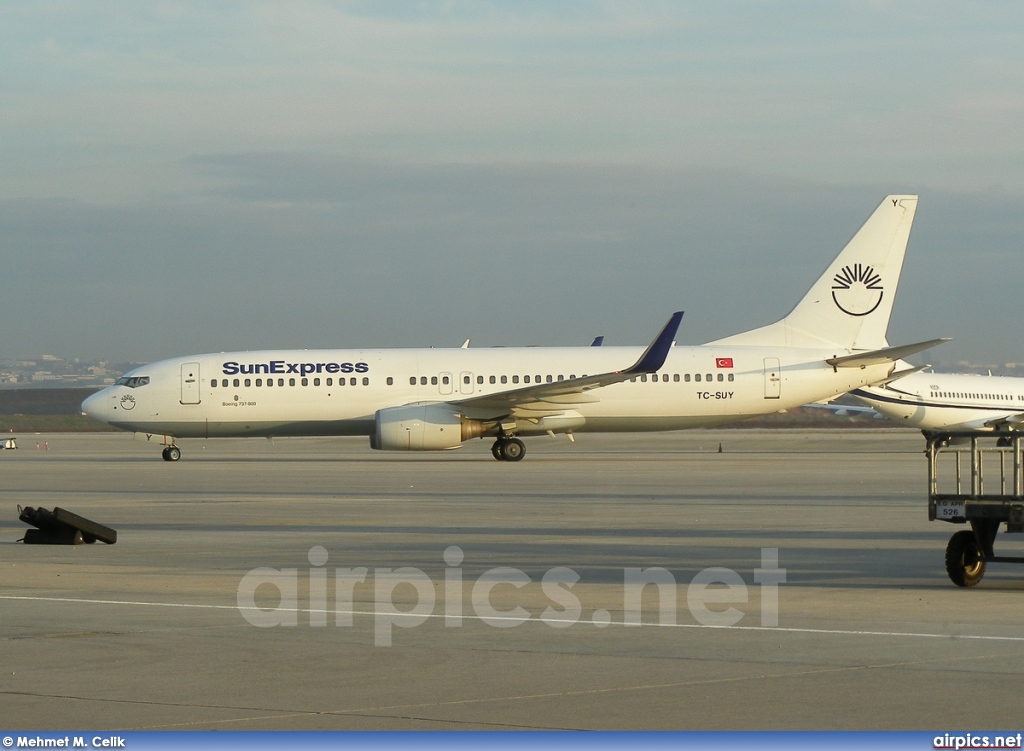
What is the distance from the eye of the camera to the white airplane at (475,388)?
41062 mm

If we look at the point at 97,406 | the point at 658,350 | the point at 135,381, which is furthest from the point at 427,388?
the point at 97,406

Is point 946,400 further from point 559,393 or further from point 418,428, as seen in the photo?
Result: point 418,428

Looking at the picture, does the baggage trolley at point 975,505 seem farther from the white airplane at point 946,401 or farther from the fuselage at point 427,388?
the white airplane at point 946,401

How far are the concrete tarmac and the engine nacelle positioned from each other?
14.6 metres

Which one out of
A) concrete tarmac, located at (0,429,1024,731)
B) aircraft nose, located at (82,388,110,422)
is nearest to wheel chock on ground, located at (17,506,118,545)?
concrete tarmac, located at (0,429,1024,731)

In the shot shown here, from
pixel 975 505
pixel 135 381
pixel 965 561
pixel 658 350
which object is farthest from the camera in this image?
pixel 135 381

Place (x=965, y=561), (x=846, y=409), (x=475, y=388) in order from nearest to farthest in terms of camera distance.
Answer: (x=965, y=561) < (x=475, y=388) < (x=846, y=409)

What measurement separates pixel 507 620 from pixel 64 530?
8.90 metres

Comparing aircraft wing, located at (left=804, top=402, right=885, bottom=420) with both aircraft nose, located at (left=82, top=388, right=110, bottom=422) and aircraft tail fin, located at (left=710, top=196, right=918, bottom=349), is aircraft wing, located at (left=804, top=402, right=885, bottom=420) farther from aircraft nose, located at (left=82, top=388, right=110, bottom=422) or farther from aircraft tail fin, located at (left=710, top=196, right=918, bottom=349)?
aircraft nose, located at (left=82, top=388, right=110, bottom=422)

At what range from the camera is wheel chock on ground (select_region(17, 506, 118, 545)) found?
17459 millimetres

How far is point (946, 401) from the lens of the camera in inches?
2343

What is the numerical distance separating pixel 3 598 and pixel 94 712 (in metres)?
5.57

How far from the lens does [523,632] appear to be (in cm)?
1006

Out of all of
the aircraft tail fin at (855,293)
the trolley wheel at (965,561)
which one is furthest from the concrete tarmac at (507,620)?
the aircraft tail fin at (855,293)
